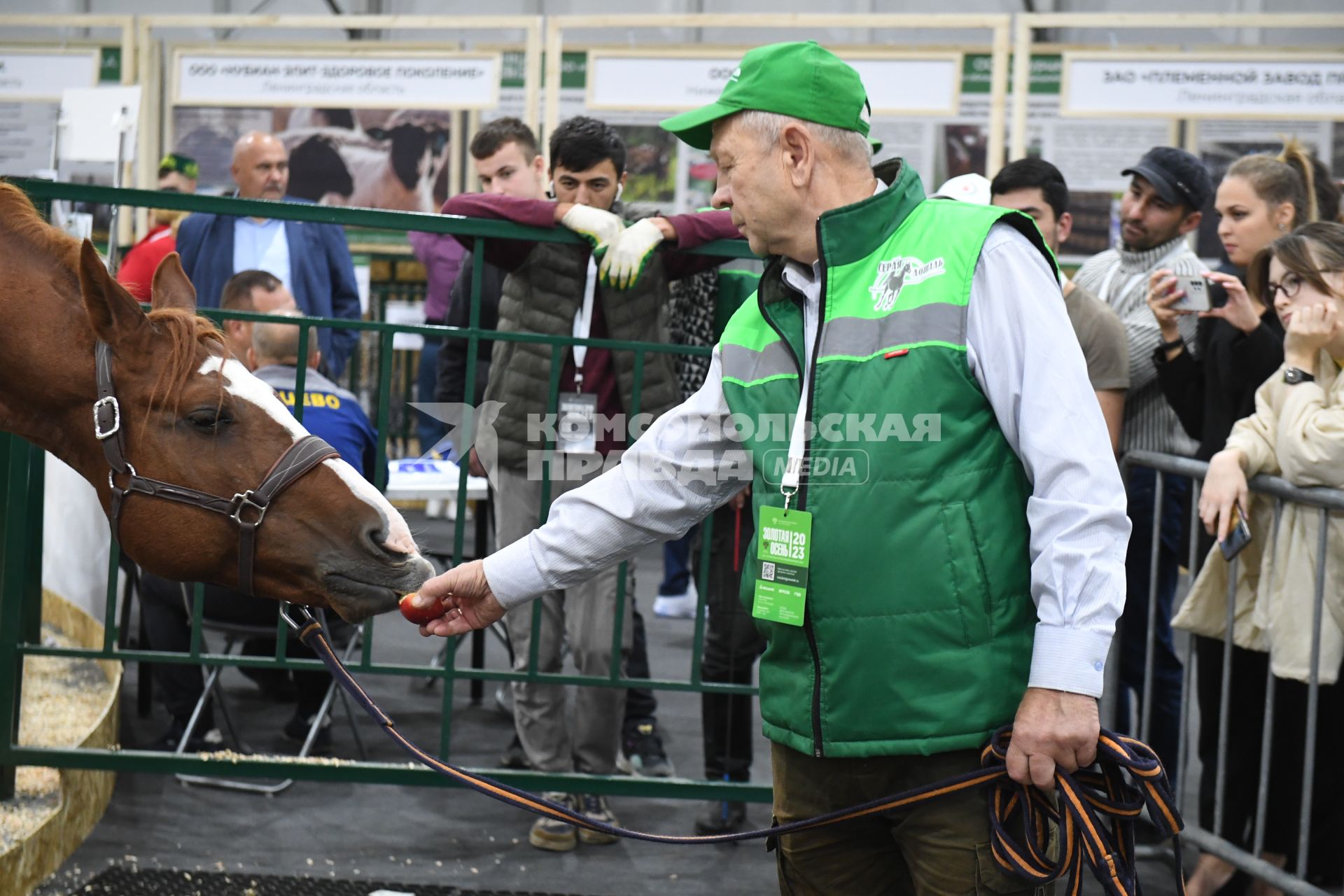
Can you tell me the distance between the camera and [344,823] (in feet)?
13.7

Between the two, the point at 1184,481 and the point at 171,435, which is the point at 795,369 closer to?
the point at 171,435

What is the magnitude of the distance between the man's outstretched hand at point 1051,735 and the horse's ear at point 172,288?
1926mm

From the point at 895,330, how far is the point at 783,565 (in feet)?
1.32

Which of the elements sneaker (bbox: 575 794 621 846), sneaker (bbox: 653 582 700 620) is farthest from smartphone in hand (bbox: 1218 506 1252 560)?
sneaker (bbox: 653 582 700 620)

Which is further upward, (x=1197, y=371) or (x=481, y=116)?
(x=481, y=116)

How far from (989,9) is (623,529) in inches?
469

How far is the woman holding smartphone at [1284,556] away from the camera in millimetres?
3225

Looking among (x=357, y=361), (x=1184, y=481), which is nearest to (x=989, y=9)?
(x=357, y=361)

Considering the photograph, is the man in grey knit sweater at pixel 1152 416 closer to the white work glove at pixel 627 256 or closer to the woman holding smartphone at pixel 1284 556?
the woman holding smartphone at pixel 1284 556

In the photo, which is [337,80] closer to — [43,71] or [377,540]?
[43,71]

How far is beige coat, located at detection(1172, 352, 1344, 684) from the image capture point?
126 inches

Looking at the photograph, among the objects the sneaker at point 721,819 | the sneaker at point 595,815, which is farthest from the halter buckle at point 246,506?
the sneaker at point 721,819

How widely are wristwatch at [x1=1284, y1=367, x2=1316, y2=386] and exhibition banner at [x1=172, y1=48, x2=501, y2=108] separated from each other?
20.2 ft

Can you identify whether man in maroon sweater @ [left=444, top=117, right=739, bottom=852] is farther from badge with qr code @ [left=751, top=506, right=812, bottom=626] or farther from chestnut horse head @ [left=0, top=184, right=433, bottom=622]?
badge with qr code @ [left=751, top=506, right=812, bottom=626]
